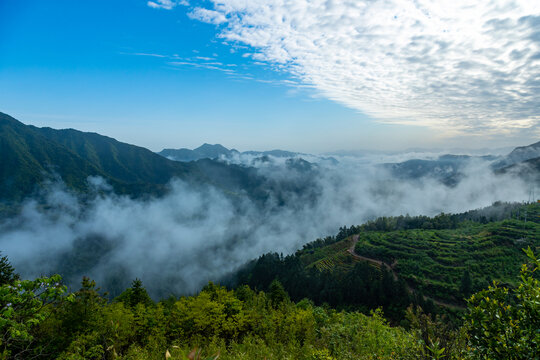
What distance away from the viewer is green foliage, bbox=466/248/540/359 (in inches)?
257

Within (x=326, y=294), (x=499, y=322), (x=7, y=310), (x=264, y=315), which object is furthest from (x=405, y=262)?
(x=7, y=310)

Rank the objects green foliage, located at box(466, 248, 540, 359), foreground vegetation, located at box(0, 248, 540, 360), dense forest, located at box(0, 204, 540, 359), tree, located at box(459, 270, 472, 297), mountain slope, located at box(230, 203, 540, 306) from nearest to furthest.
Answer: green foliage, located at box(466, 248, 540, 359)
foreground vegetation, located at box(0, 248, 540, 360)
dense forest, located at box(0, 204, 540, 359)
tree, located at box(459, 270, 472, 297)
mountain slope, located at box(230, 203, 540, 306)

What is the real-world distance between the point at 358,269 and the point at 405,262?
2109cm

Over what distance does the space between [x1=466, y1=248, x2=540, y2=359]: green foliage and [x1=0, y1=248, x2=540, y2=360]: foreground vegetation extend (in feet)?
0.08

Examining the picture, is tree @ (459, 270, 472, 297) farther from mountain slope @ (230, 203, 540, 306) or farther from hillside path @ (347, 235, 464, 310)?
hillside path @ (347, 235, 464, 310)

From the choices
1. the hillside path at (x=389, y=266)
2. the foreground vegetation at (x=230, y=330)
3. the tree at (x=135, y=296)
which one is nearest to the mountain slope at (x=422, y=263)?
the hillside path at (x=389, y=266)

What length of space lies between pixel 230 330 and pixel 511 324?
2490 cm

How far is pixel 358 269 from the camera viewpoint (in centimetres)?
8612

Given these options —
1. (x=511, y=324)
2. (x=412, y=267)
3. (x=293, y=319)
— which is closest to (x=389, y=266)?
(x=412, y=267)

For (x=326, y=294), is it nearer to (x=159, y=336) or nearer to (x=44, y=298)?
(x=159, y=336)

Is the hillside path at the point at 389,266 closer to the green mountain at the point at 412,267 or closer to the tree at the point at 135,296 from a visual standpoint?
the green mountain at the point at 412,267

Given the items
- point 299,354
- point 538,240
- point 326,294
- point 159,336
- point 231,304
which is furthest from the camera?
point 538,240

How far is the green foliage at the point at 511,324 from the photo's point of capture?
653 centimetres

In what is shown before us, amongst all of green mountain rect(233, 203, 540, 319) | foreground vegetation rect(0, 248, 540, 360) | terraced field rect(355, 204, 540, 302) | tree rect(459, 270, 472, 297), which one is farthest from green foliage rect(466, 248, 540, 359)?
terraced field rect(355, 204, 540, 302)
